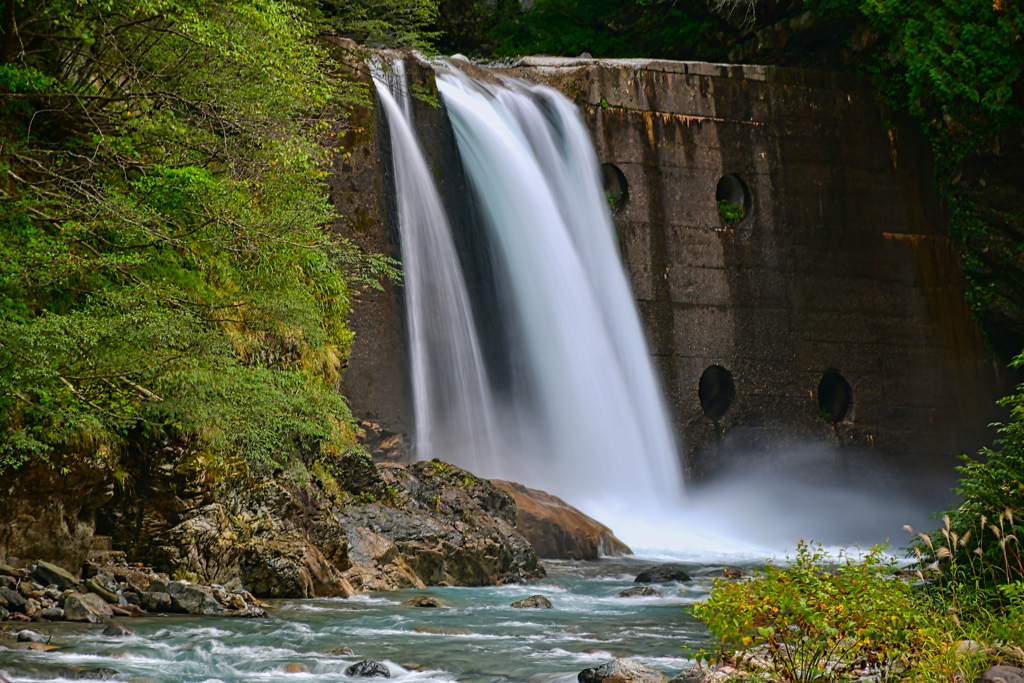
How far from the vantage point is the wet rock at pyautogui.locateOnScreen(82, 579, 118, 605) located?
6801mm

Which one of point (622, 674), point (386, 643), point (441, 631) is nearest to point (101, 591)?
point (386, 643)

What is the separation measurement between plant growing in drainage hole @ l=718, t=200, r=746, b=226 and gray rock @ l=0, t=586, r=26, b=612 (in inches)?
596

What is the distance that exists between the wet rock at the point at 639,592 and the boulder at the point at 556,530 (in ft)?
8.39

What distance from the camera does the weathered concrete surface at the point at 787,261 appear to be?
17.9m

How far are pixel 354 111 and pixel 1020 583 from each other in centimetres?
1148

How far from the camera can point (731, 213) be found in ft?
61.2

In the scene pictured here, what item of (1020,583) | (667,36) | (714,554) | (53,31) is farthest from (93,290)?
(667,36)

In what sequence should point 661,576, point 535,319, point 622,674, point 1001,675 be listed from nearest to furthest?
1. point 1001,675
2. point 622,674
3. point 661,576
4. point 535,319

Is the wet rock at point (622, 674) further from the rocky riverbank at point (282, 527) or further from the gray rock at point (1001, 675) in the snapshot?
the rocky riverbank at point (282, 527)

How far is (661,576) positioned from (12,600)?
267 inches

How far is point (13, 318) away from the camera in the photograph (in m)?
6.29

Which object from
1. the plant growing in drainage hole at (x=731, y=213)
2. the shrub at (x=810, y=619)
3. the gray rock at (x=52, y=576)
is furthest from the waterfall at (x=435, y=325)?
the shrub at (x=810, y=619)

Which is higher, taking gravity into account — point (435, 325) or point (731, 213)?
point (731, 213)

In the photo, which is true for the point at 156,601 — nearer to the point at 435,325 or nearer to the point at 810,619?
the point at 810,619
